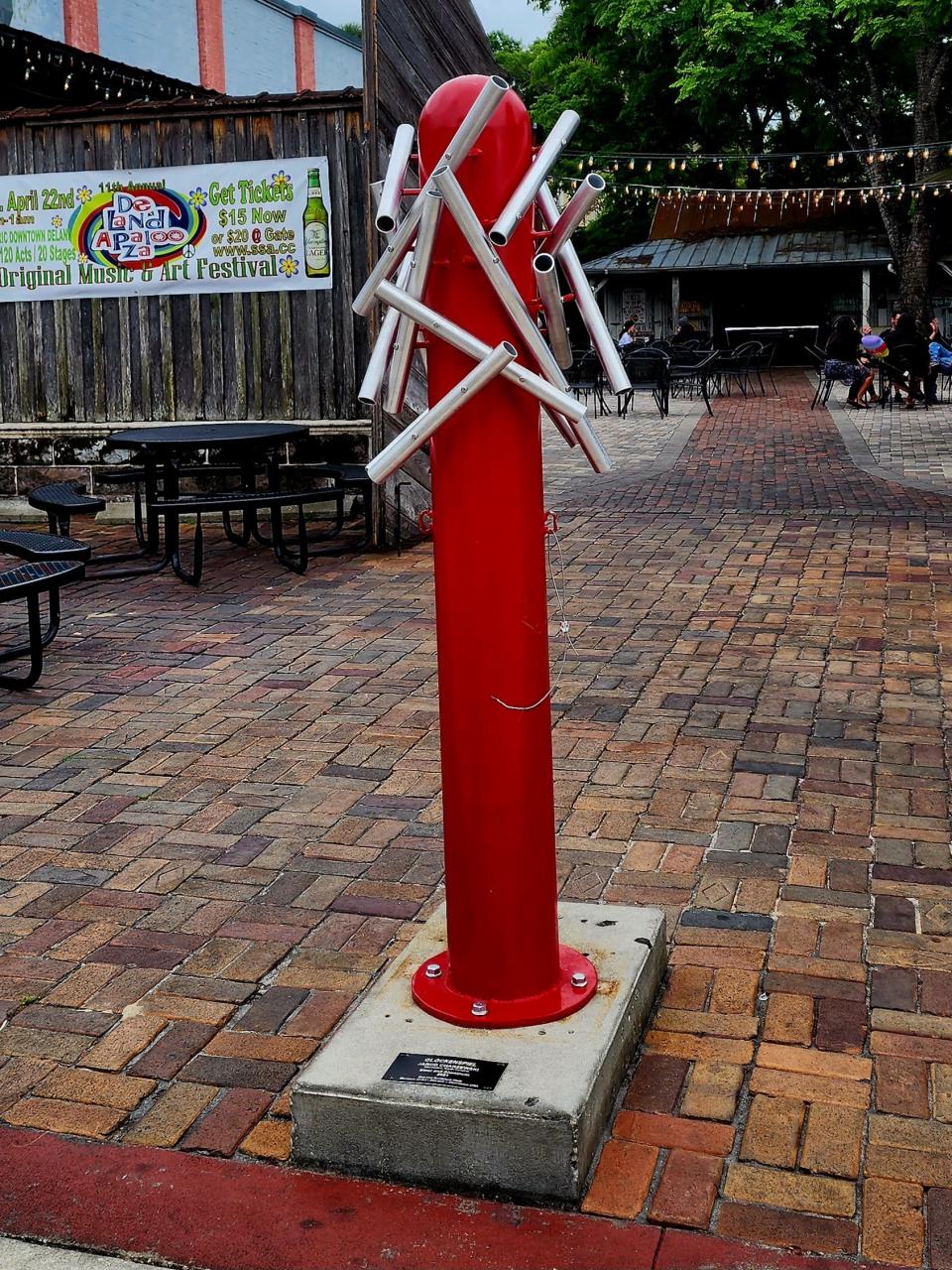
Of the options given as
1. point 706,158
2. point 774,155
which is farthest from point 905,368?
point 706,158

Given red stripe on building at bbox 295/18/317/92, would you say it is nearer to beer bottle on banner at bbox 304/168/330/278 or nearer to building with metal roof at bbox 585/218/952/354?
building with metal roof at bbox 585/218/952/354

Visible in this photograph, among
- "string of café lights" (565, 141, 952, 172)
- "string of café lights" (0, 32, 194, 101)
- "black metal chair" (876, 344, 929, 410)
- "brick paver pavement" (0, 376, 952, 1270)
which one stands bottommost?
"brick paver pavement" (0, 376, 952, 1270)

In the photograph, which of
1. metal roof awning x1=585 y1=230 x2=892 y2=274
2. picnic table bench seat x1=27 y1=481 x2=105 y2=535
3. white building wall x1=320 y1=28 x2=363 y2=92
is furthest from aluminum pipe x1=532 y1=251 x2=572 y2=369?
metal roof awning x1=585 y1=230 x2=892 y2=274

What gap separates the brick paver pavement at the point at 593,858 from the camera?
2721mm

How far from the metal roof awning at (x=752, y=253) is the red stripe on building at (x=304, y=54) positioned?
8.00m

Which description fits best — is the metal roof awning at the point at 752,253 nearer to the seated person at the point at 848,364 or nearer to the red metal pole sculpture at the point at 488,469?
the seated person at the point at 848,364

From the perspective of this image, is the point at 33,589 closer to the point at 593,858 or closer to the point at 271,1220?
the point at 593,858

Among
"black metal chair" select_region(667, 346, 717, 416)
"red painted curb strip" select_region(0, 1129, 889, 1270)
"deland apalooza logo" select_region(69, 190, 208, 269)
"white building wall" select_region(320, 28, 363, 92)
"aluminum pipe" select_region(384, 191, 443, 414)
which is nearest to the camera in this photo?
"red painted curb strip" select_region(0, 1129, 889, 1270)

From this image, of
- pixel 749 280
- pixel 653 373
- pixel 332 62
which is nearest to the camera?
pixel 653 373

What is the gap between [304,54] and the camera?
Answer: 101ft

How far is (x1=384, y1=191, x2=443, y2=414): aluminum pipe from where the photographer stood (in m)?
2.45

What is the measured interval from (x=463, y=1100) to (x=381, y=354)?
135 centimetres

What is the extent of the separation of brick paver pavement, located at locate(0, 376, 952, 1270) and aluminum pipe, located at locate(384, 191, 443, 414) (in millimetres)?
1421

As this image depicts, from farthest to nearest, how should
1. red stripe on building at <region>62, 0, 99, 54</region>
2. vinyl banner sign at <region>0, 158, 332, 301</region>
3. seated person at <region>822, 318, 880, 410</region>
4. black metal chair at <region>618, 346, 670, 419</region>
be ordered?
red stripe on building at <region>62, 0, 99, 54</region> → seated person at <region>822, 318, 880, 410</region> → black metal chair at <region>618, 346, 670, 419</region> → vinyl banner sign at <region>0, 158, 332, 301</region>
